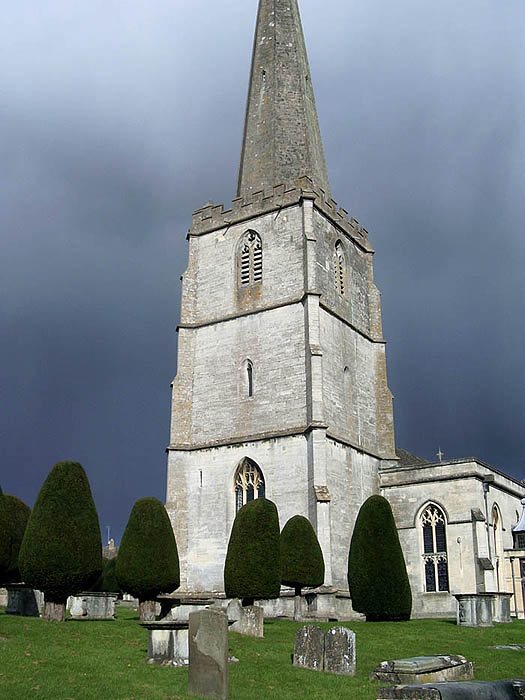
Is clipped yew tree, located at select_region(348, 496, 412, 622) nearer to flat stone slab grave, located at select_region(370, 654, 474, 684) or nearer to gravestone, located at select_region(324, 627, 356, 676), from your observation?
gravestone, located at select_region(324, 627, 356, 676)

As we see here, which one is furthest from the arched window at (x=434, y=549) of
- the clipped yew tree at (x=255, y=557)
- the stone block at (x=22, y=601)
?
the stone block at (x=22, y=601)

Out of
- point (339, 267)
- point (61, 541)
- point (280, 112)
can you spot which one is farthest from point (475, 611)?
point (280, 112)

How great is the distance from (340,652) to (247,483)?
18539mm

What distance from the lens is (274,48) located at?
4075 centimetres

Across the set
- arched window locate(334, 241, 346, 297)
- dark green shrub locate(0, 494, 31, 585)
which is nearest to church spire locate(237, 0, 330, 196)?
arched window locate(334, 241, 346, 297)

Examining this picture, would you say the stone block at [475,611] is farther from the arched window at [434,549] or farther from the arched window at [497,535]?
the arched window at [497,535]

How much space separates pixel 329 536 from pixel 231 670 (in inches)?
609

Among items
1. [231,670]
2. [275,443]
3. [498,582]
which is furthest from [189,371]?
[231,670]

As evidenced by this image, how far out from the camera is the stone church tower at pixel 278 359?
31.2 meters

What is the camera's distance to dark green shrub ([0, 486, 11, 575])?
19328mm

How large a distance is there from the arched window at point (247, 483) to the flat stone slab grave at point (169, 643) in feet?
56.9

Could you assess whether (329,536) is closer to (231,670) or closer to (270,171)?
(231,670)

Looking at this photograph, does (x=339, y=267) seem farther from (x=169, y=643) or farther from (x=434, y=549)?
(x=169, y=643)

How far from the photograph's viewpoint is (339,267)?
3659 cm
